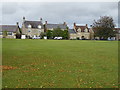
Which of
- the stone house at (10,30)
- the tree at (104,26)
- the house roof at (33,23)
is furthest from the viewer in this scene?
the house roof at (33,23)

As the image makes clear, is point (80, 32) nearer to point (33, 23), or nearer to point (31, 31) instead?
point (33, 23)

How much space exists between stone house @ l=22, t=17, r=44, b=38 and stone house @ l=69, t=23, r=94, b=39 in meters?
19.3

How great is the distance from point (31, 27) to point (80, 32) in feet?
98.8

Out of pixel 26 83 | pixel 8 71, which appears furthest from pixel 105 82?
pixel 8 71

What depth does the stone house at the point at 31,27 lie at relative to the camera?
315ft

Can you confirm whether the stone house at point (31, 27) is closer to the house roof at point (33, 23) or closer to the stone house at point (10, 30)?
the house roof at point (33, 23)

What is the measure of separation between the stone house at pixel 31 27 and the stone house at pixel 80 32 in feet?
63.2

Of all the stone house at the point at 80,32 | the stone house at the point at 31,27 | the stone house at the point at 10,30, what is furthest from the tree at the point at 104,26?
the stone house at the point at 10,30

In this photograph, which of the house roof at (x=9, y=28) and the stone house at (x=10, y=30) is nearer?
the stone house at (x=10, y=30)

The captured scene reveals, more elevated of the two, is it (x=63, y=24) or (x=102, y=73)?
(x=63, y=24)

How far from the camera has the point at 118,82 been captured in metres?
8.38

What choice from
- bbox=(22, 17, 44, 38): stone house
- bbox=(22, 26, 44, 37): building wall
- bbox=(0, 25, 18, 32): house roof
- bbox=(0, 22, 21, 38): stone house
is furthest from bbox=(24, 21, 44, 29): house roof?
bbox=(0, 25, 18, 32): house roof

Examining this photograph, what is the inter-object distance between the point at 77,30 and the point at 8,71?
9942 centimetres

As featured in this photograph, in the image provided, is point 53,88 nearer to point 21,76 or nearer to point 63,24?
point 21,76
